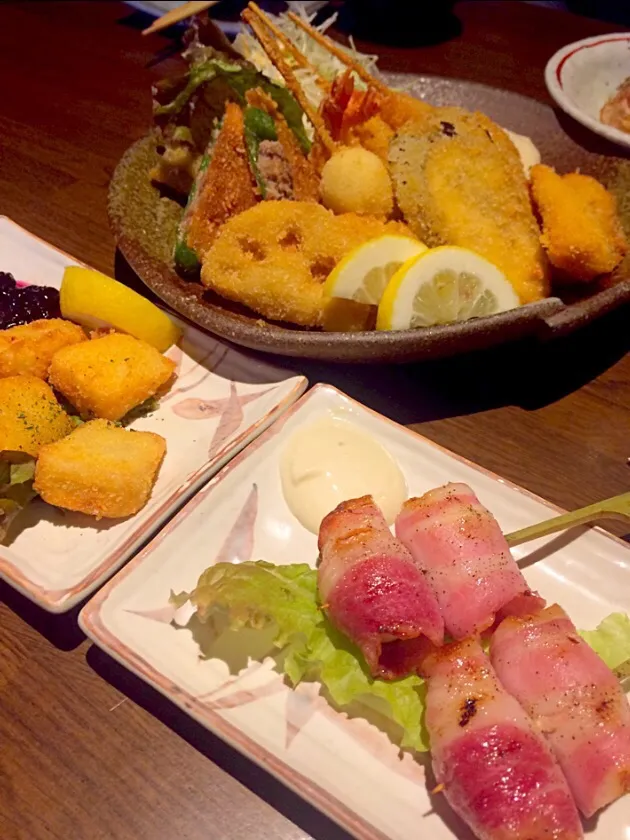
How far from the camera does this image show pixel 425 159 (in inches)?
91.7

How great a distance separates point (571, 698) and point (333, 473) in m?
0.70

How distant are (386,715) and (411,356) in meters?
0.92

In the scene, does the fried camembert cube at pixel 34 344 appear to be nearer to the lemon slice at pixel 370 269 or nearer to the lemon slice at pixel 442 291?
the lemon slice at pixel 370 269

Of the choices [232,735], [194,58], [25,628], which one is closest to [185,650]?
[232,735]

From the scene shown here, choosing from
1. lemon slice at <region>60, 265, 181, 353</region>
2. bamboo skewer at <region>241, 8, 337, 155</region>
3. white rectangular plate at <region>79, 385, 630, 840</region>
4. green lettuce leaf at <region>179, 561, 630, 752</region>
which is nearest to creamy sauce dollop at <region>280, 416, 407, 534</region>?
white rectangular plate at <region>79, 385, 630, 840</region>

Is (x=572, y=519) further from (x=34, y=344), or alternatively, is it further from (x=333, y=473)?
(x=34, y=344)

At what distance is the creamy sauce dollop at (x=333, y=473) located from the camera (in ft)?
5.29

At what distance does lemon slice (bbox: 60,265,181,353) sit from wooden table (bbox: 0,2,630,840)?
44 centimetres

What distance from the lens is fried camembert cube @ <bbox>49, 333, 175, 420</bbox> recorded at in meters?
1.76

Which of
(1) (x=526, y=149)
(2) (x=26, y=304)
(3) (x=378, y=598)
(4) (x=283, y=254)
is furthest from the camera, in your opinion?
(1) (x=526, y=149)

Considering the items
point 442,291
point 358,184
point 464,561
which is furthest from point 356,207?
point 464,561

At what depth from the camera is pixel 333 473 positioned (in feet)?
5.42

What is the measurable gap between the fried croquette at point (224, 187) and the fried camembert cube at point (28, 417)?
75 cm

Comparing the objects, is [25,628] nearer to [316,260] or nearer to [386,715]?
[386,715]
